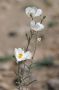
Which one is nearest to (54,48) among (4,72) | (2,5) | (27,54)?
(4,72)

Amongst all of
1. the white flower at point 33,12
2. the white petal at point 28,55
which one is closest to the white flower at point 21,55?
the white petal at point 28,55

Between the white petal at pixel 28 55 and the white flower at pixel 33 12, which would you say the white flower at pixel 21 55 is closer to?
the white petal at pixel 28 55

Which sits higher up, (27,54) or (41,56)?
(27,54)

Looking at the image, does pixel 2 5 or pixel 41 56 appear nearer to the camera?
pixel 41 56

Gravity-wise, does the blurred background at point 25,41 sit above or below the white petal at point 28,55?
below

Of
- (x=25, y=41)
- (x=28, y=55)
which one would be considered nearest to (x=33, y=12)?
(x=28, y=55)

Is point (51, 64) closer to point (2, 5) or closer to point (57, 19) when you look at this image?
point (57, 19)

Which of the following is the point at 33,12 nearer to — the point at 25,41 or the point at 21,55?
the point at 21,55

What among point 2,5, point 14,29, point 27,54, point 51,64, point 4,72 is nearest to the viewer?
point 27,54

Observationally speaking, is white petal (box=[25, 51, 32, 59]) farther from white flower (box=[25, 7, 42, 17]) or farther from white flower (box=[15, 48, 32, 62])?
white flower (box=[25, 7, 42, 17])
